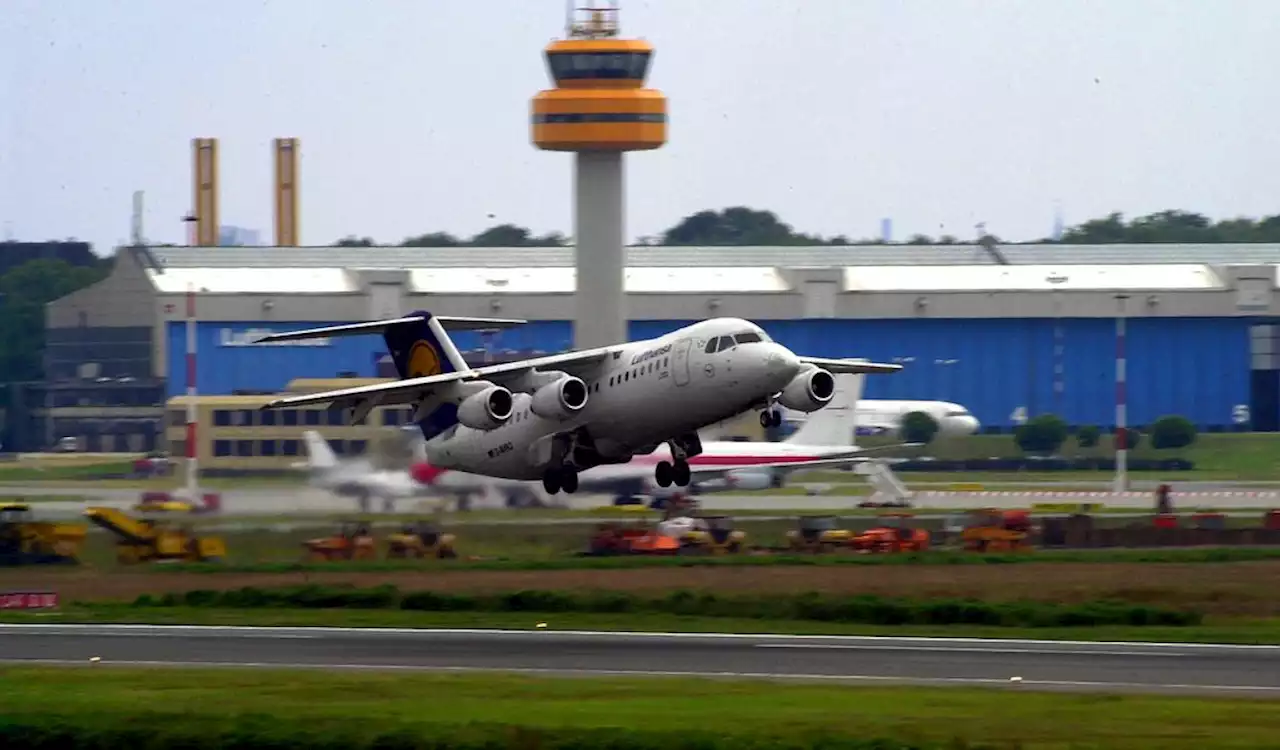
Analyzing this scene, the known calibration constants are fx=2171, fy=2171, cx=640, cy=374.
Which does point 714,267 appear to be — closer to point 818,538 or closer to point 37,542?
point 818,538

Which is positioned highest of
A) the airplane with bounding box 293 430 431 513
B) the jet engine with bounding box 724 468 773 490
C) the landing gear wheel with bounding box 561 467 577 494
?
the landing gear wheel with bounding box 561 467 577 494

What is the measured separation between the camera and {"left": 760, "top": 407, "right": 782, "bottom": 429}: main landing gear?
4094 centimetres

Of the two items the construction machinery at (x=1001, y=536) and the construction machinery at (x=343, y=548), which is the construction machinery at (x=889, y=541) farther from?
the construction machinery at (x=343, y=548)

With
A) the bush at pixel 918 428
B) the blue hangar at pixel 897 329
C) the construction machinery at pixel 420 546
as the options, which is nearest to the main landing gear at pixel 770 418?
the construction machinery at pixel 420 546

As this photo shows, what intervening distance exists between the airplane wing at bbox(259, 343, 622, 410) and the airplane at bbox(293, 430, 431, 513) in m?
7.40

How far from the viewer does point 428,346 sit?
49781 mm

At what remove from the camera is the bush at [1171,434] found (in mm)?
84188

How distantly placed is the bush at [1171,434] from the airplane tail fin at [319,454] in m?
37.6

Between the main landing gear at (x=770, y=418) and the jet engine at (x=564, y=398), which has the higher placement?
the jet engine at (x=564, y=398)

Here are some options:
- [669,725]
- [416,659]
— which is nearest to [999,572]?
[416,659]

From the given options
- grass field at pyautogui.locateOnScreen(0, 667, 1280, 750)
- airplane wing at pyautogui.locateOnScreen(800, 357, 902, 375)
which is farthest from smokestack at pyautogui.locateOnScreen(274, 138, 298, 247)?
grass field at pyautogui.locateOnScreen(0, 667, 1280, 750)

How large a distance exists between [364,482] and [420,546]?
550 centimetres

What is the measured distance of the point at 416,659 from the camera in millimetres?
31859

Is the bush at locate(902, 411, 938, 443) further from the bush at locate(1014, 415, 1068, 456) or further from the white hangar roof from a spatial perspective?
the white hangar roof
